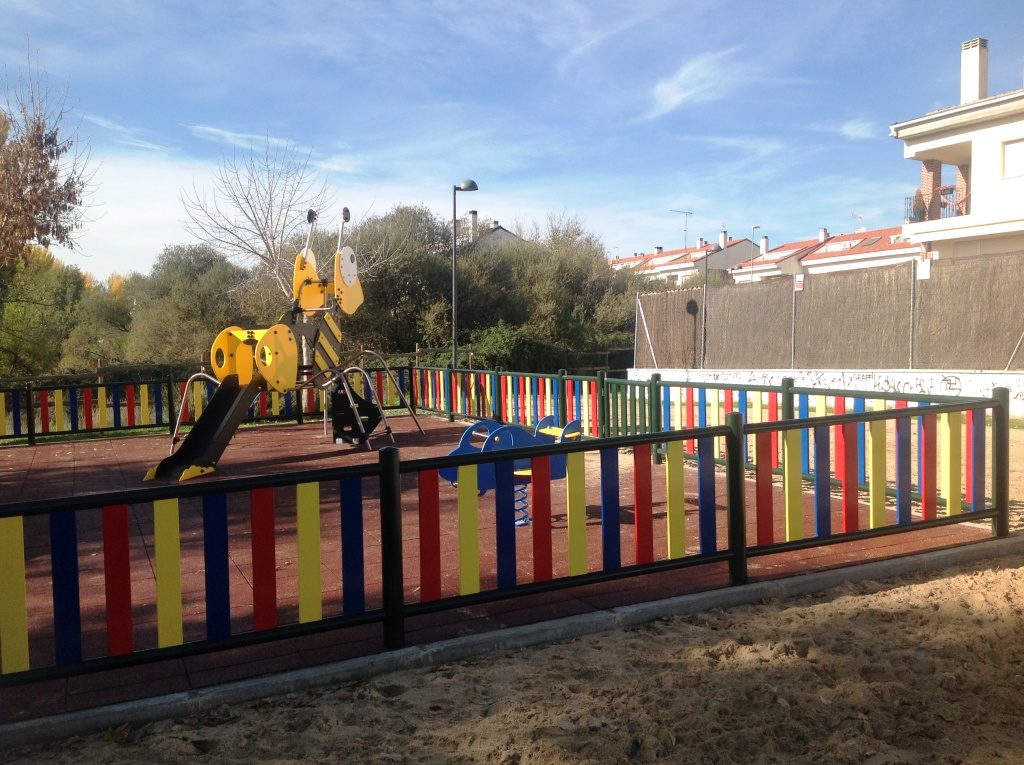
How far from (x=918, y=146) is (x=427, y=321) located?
57.7 ft

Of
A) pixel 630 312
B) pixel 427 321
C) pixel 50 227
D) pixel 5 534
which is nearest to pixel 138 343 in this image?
pixel 427 321

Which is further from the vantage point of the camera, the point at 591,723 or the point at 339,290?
the point at 339,290

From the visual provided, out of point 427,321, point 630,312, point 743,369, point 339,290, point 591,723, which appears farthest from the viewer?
point 630,312

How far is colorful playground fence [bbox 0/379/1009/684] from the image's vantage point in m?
3.84

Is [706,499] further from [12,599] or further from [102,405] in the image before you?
[102,405]

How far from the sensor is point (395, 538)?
434 cm

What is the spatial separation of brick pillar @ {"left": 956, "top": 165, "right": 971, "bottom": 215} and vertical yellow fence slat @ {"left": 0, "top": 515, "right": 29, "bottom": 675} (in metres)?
29.3

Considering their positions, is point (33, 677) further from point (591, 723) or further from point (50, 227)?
point (50, 227)

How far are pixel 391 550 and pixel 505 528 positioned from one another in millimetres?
689

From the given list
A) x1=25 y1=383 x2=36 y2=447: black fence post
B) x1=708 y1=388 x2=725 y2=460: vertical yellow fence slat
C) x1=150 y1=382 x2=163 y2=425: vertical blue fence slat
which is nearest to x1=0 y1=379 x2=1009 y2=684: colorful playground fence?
x1=708 y1=388 x2=725 y2=460: vertical yellow fence slat

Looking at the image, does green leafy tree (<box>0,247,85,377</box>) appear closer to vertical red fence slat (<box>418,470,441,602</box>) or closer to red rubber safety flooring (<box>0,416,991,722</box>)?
red rubber safety flooring (<box>0,416,991,722</box>)

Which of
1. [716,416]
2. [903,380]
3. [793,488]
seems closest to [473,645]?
[793,488]

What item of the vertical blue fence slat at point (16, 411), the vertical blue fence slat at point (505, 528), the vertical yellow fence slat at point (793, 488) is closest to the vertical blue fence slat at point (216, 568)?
the vertical blue fence slat at point (505, 528)

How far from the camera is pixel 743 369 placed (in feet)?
78.3
